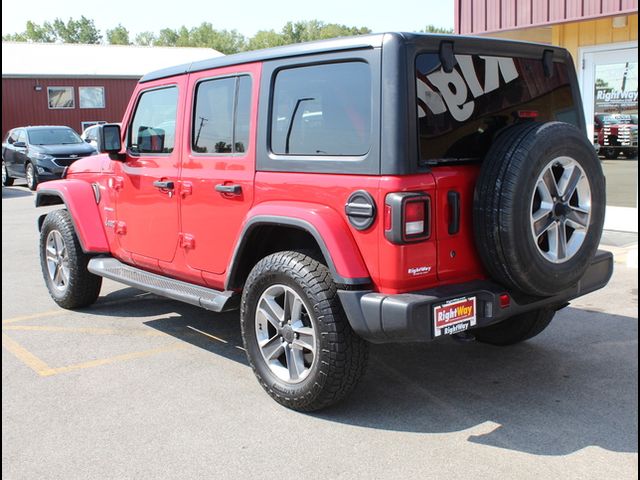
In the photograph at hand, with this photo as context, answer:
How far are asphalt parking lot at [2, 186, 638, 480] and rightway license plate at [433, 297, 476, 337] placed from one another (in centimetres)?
56

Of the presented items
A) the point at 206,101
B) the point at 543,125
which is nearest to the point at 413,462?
the point at 543,125

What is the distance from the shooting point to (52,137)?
18.7 m

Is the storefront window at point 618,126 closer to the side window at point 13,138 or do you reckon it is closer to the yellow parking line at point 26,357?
the yellow parking line at point 26,357

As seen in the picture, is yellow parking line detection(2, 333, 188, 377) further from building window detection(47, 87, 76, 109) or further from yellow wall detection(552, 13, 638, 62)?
building window detection(47, 87, 76, 109)

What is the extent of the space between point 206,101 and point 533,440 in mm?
2926

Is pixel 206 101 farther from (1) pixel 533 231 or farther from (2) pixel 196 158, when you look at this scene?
(1) pixel 533 231

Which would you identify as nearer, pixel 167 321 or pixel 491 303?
pixel 491 303

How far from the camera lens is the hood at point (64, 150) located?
58.1 ft

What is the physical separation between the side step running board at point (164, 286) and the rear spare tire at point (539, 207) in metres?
1.63

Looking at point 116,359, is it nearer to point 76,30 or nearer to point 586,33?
point 586,33

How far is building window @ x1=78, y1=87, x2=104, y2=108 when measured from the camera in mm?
33281

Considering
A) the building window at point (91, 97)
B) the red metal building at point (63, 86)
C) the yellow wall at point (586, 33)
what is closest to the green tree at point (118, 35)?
the red metal building at point (63, 86)

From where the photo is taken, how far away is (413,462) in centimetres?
335

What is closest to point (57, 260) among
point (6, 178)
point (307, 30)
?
point (6, 178)
